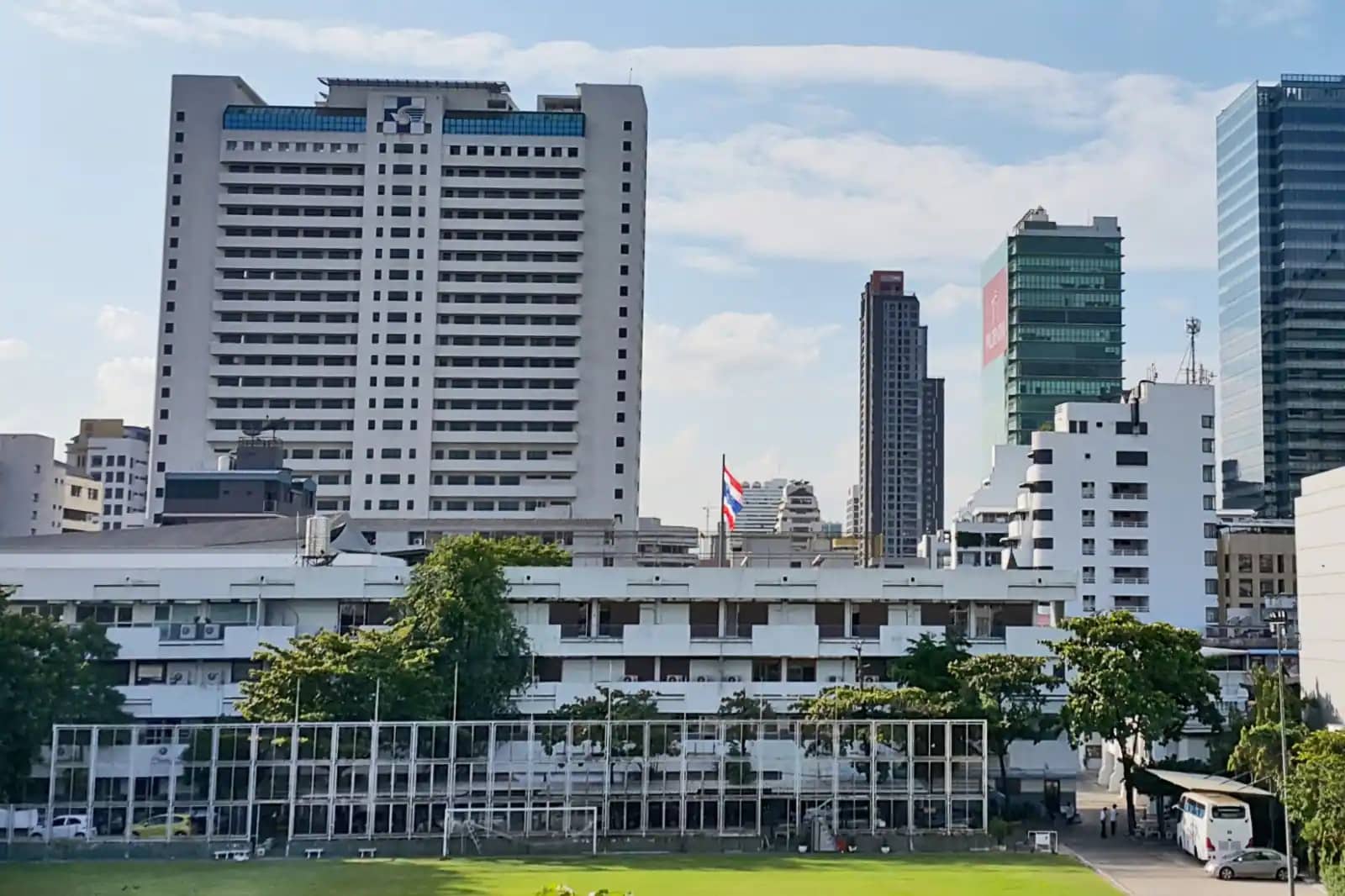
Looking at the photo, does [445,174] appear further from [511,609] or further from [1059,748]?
[1059,748]

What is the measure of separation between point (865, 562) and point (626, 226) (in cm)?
3977

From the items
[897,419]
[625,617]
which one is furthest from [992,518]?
[897,419]

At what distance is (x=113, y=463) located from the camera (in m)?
122

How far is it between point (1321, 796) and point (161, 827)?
2665 centimetres

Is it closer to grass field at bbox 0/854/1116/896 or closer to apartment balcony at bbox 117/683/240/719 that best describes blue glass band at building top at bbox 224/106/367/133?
apartment balcony at bbox 117/683/240/719

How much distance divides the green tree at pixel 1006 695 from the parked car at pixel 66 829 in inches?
895

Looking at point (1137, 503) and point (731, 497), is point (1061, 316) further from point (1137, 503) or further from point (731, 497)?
point (731, 497)

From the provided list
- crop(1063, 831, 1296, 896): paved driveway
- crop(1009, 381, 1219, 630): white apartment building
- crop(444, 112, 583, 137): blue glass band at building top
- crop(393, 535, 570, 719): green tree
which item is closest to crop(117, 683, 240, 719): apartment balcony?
crop(393, 535, 570, 719): green tree

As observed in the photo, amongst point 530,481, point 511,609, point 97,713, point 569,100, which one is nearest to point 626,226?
point 569,100

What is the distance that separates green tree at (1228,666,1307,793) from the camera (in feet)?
106

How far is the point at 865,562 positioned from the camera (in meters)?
59.2

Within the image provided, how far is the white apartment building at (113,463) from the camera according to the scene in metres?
119

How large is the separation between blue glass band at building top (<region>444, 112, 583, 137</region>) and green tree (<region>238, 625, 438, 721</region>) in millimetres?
61662

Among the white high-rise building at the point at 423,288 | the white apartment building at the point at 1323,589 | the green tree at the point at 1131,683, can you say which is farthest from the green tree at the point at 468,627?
the white high-rise building at the point at 423,288
